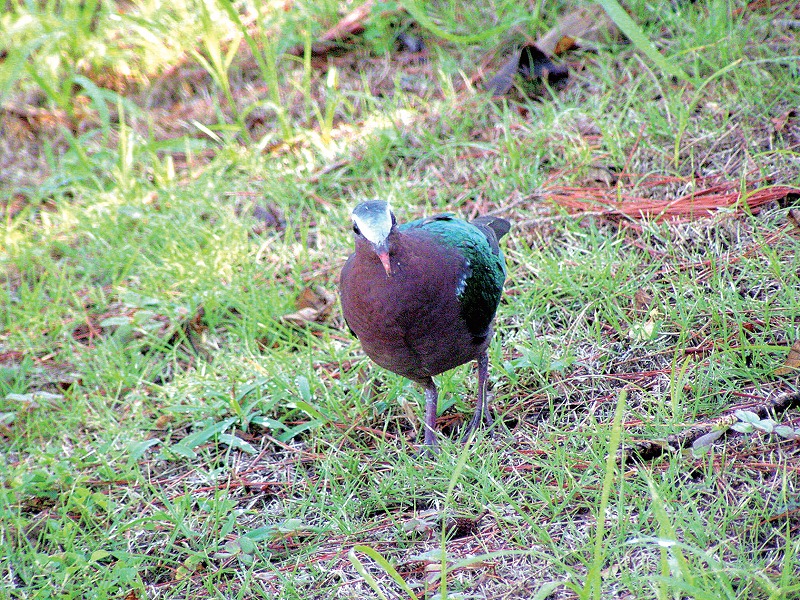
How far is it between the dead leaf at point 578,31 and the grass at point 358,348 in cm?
15

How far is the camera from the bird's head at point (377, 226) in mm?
2873

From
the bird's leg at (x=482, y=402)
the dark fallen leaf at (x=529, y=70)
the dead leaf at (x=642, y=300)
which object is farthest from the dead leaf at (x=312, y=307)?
the dark fallen leaf at (x=529, y=70)

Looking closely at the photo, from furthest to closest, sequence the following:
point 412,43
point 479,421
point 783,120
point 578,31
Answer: point 412,43, point 578,31, point 783,120, point 479,421

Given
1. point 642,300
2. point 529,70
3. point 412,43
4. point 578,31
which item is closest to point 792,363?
point 642,300

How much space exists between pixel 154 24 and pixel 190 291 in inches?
102

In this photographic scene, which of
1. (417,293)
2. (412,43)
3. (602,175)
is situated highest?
(412,43)

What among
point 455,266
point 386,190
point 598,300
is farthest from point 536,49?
point 455,266

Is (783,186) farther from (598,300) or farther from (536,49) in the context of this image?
(536,49)

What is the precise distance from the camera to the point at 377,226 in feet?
9.46

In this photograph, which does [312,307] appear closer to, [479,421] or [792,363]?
[479,421]

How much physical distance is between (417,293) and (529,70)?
116 inches

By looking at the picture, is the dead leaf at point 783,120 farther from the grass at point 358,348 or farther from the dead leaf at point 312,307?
the dead leaf at point 312,307

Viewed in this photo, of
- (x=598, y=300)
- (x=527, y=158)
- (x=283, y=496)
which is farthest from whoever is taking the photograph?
(x=527, y=158)

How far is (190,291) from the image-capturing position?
4.55 meters
